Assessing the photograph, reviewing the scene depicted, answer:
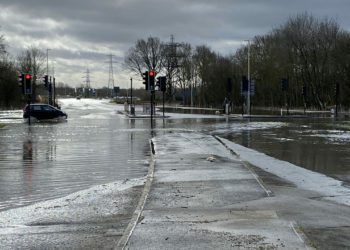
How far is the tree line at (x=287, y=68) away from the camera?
72.8m

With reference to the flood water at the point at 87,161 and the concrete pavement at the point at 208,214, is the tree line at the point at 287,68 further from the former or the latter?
the concrete pavement at the point at 208,214

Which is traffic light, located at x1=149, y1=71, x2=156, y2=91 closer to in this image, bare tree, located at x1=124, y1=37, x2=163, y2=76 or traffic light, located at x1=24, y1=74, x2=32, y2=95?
traffic light, located at x1=24, y1=74, x2=32, y2=95

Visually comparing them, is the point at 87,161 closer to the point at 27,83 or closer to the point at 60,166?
the point at 60,166

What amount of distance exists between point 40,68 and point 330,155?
86274 mm

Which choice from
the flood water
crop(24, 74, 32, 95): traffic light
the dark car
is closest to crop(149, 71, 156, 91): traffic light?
the dark car

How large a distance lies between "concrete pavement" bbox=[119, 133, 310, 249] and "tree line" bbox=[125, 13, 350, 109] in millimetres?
51890

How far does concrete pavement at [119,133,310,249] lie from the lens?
5.92 meters

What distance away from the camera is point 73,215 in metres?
7.87

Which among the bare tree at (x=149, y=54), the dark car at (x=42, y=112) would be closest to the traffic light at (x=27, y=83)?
the dark car at (x=42, y=112)

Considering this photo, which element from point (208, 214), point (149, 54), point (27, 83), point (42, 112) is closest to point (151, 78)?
point (27, 83)

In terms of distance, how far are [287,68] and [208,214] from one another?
7117 cm

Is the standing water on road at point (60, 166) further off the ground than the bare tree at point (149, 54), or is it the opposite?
the bare tree at point (149, 54)

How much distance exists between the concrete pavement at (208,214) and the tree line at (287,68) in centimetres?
5189

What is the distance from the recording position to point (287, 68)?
75750 millimetres
